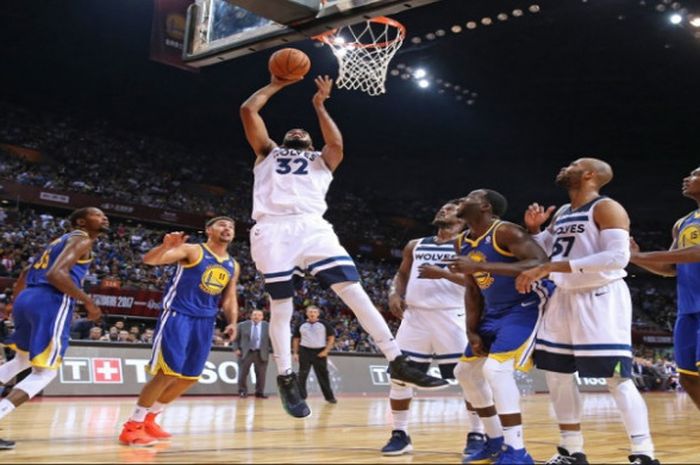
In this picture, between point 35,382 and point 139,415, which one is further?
point 139,415

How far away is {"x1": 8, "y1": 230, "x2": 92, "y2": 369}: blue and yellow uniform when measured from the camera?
5.74m

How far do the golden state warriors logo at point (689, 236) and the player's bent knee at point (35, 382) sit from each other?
5037 mm

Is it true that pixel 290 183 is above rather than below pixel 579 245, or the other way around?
above

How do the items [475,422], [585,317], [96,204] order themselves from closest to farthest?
[585,317], [475,422], [96,204]

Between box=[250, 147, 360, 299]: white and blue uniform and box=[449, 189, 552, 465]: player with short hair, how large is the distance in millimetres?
889

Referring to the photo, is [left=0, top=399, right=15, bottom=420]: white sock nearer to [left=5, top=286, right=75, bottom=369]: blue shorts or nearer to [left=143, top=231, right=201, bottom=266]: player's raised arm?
[left=5, top=286, right=75, bottom=369]: blue shorts

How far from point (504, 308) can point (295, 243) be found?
1506 millimetres

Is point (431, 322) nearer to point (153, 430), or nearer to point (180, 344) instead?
point (180, 344)

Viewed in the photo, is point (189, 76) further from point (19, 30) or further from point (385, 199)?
point (385, 199)

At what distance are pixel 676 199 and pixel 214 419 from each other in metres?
30.0

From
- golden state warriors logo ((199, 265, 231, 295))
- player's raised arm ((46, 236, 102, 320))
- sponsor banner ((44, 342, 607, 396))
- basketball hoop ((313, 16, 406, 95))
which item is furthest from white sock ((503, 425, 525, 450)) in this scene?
sponsor banner ((44, 342, 607, 396))

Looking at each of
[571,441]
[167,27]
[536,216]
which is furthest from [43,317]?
[167,27]

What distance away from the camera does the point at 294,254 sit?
514cm

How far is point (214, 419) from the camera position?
8.49 m
